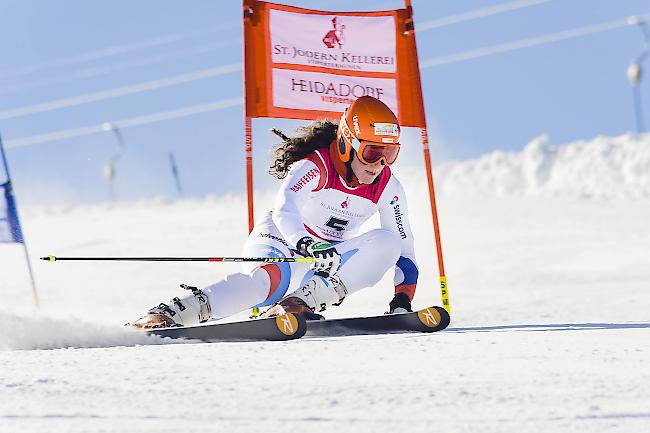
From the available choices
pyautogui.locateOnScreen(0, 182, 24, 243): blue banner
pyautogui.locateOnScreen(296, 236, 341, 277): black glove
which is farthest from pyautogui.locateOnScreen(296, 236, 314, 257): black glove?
pyautogui.locateOnScreen(0, 182, 24, 243): blue banner

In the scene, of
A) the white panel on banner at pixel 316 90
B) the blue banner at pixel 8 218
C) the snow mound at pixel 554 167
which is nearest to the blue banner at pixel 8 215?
the blue banner at pixel 8 218

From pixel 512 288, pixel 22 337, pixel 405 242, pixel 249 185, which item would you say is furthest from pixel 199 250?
pixel 22 337

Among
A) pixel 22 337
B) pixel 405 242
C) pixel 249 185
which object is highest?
pixel 249 185

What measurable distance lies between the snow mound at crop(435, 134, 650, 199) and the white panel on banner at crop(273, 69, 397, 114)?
30.2m

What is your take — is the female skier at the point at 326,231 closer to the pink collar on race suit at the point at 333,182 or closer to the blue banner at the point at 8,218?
the pink collar on race suit at the point at 333,182

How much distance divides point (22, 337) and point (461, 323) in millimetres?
2762

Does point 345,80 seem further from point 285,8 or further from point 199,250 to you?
point 199,250

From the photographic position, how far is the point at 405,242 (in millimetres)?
5699

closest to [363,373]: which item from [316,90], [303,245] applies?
[303,245]

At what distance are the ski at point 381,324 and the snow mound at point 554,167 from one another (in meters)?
31.5

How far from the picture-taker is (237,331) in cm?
456

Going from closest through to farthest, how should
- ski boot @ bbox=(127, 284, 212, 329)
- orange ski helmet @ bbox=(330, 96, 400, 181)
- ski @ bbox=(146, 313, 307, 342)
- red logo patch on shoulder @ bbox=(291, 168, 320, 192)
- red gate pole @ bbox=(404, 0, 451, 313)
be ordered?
ski @ bbox=(146, 313, 307, 342) → ski boot @ bbox=(127, 284, 212, 329) → orange ski helmet @ bbox=(330, 96, 400, 181) → red logo patch on shoulder @ bbox=(291, 168, 320, 192) → red gate pole @ bbox=(404, 0, 451, 313)

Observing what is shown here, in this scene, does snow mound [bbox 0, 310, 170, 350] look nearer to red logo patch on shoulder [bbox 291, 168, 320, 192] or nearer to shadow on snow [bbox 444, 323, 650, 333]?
red logo patch on shoulder [bbox 291, 168, 320, 192]

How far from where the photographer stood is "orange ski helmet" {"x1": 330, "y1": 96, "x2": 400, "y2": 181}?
5.31 meters
